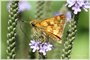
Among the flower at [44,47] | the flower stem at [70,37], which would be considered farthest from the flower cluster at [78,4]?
the flower at [44,47]

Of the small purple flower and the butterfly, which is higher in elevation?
the butterfly

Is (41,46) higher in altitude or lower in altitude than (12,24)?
lower

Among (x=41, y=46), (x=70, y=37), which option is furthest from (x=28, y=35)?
(x=70, y=37)

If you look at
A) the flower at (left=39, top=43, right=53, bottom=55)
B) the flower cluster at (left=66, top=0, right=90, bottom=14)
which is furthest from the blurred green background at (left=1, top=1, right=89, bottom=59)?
the flower cluster at (left=66, top=0, right=90, bottom=14)

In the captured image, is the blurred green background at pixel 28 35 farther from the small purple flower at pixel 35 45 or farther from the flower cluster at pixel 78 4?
the flower cluster at pixel 78 4

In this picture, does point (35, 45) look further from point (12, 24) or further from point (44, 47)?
point (12, 24)

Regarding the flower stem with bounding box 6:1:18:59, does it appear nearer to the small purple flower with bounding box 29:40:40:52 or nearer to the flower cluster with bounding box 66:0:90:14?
the small purple flower with bounding box 29:40:40:52

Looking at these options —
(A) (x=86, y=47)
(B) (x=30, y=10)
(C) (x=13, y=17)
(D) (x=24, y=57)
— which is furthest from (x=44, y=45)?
(B) (x=30, y=10)

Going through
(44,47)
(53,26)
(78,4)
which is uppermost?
(78,4)
